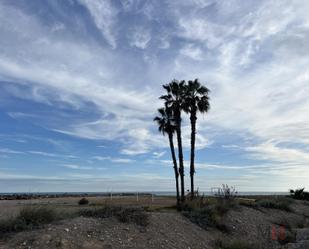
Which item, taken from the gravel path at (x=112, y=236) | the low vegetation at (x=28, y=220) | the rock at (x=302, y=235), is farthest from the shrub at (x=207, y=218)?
the low vegetation at (x=28, y=220)

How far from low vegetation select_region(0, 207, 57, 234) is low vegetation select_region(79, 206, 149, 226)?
1797 mm

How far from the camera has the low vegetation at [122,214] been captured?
50.4 feet

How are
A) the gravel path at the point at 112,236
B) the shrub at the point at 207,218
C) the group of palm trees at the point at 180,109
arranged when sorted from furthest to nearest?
the group of palm trees at the point at 180,109 < the shrub at the point at 207,218 < the gravel path at the point at 112,236

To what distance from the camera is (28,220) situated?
43.8ft

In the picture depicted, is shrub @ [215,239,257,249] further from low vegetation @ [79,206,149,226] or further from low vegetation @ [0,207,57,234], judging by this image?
low vegetation @ [0,207,57,234]

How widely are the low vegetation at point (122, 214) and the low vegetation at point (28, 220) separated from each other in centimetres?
180

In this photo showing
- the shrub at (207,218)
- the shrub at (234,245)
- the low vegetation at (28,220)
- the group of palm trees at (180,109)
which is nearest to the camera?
the low vegetation at (28,220)

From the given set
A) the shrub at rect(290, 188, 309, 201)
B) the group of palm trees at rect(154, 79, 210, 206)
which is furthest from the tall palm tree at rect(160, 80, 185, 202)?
the shrub at rect(290, 188, 309, 201)

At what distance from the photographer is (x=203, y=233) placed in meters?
17.4

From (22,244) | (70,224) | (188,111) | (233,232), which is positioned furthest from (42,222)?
(188,111)

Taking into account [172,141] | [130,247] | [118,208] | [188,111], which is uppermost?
[188,111]

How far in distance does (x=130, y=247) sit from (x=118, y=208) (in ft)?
11.4

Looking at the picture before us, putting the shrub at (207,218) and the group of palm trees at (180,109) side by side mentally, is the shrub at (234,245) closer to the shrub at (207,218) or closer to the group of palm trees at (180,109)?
the shrub at (207,218)

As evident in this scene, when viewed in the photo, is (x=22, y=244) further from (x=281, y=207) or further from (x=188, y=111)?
(x=188, y=111)
